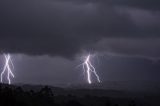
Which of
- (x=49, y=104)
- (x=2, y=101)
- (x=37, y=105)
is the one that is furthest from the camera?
(x=49, y=104)

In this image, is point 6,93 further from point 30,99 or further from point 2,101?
point 30,99

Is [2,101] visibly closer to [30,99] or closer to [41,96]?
[30,99]

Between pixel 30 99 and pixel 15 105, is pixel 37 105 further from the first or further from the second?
pixel 15 105

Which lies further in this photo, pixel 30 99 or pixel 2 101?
pixel 30 99

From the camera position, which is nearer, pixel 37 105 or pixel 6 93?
pixel 6 93

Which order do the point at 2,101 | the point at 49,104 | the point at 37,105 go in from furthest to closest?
the point at 49,104 → the point at 37,105 → the point at 2,101

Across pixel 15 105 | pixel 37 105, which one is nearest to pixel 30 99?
pixel 37 105

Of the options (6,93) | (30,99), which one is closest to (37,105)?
(30,99)

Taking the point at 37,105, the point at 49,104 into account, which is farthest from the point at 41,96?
the point at 37,105
